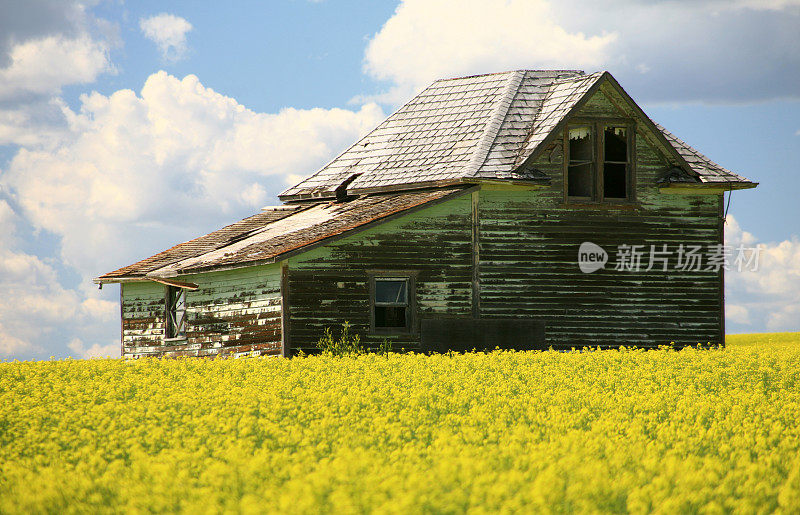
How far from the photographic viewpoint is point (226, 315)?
2336 centimetres

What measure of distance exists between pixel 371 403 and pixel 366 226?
29.4ft

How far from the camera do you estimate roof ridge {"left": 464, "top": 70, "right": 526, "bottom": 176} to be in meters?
23.6

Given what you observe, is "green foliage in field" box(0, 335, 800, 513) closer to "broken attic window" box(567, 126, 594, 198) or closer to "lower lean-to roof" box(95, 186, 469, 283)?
"lower lean-to roof" box(95, 186, 469, 283)

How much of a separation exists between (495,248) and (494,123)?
4225 mm

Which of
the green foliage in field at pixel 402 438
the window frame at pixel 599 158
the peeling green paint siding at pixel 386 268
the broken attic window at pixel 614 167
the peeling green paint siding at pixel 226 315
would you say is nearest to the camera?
the green foliage in field at pixel 402 438

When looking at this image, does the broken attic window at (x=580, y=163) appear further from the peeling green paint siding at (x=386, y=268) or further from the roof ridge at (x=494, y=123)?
the peeling green paint siding at (x=386, y=268)

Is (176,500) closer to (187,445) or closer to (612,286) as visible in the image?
(187,445)

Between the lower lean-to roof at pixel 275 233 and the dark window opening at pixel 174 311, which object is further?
Result: the dark window opening at pixel 174 311

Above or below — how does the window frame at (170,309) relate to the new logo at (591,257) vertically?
below

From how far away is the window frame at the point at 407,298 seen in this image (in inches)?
855

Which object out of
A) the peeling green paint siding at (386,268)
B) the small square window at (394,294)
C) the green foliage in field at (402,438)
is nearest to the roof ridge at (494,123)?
the peeling green paint siding at (386,268)

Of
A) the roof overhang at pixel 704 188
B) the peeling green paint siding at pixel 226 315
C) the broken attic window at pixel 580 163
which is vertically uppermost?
the broken attic window at pixel 580 163

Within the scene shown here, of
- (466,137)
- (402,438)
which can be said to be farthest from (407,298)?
(402,438)

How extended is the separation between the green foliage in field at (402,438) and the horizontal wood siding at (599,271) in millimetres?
4394
